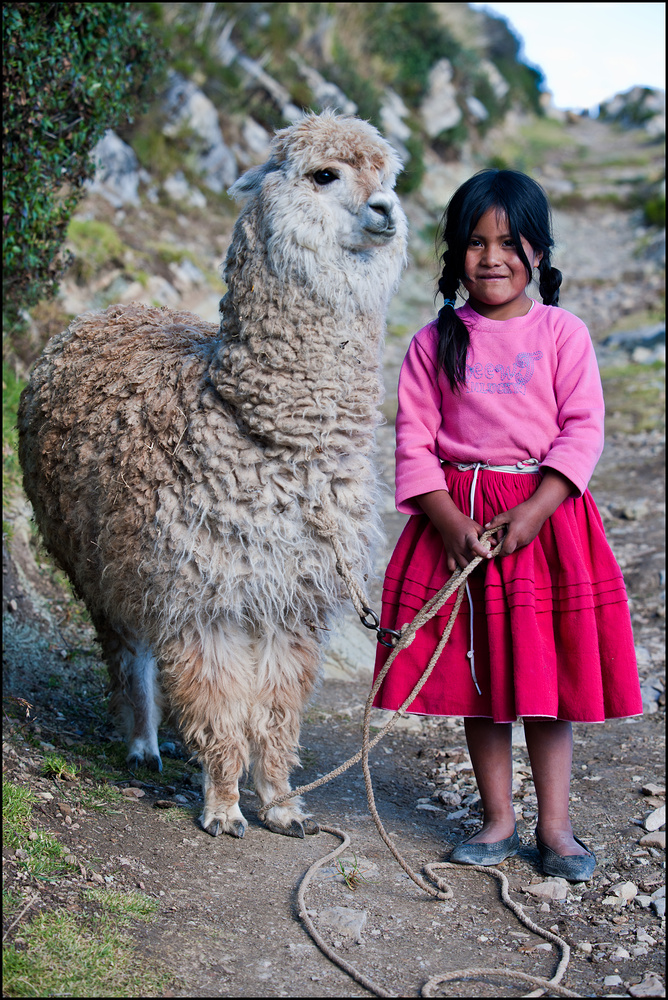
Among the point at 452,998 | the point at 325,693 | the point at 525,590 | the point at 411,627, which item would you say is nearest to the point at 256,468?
the point at 411,627

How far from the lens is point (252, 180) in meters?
2.95

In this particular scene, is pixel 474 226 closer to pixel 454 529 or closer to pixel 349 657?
pixel 454 529

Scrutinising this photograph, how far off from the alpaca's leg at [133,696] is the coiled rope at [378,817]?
0.83 metres

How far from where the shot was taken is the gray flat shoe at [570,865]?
2.81 meters

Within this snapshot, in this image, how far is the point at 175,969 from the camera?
2244 millimetres

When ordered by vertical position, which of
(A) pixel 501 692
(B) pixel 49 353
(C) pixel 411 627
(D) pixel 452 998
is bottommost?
(D) pixel 452 998

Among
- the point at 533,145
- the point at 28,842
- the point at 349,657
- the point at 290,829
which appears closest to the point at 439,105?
the point at 533,145

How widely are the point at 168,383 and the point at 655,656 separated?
10.5 feet

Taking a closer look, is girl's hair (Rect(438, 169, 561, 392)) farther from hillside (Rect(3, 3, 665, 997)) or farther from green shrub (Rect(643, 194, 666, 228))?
green shrub (Rect(643, 194, 666, 228))

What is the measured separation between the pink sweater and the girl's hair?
0.06 meters

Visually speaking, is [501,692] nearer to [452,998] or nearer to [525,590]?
[525,590]

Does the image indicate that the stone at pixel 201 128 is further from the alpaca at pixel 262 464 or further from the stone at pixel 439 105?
the stone at pixel 439 105

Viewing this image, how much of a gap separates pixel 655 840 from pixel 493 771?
64cm

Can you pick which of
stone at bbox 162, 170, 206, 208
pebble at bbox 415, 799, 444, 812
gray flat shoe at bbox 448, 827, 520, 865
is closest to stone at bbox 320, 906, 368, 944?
gray flat shoe at bbox 448, 827, 520, 865
